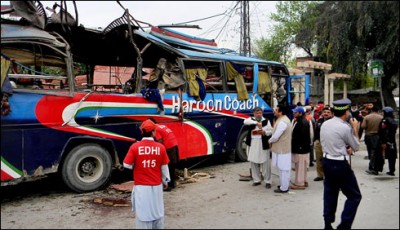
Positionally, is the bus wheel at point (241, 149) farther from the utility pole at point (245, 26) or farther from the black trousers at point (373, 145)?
the utility pole at point (245, 26)

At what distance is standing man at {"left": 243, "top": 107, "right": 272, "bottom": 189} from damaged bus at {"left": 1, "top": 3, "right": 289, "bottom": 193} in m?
1.52

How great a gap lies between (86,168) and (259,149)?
314cm

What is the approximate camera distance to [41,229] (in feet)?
15.5

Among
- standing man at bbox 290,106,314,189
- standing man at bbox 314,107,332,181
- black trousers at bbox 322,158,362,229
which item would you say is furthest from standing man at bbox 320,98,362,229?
standing man at bbox 314,107,332,181

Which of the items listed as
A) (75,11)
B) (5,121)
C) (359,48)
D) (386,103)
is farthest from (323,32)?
(5,121)

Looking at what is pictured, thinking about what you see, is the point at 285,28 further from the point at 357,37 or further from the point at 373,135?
the point at 373,135

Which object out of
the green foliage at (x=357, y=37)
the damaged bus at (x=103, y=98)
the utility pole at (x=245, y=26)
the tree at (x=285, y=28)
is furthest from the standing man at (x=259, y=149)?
the tree at (x=285, y=28)

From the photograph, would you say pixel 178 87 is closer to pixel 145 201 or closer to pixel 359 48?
pixel 145 201

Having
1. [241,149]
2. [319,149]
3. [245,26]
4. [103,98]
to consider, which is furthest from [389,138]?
[245,26]

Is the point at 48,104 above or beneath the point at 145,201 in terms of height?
above

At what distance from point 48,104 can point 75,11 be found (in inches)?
75.6

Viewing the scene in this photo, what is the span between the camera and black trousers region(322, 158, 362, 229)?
14.8 ft

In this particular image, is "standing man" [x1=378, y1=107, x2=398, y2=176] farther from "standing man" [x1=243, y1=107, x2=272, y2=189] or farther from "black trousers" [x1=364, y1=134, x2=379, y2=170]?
"standing man" [x1=243, y1=107, x2=272, y2=189]

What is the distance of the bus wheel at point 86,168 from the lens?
6117 millimetres
